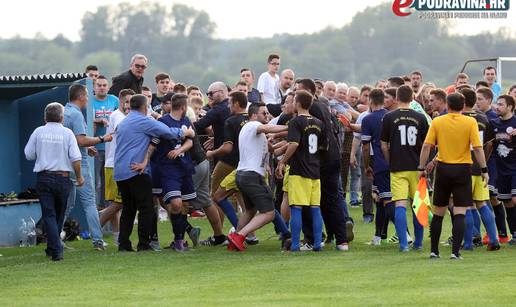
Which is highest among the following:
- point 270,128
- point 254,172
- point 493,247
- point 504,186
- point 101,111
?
point 101,111

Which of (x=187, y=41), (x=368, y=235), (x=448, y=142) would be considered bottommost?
(x=368, y=235)

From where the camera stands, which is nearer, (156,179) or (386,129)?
(386,129)

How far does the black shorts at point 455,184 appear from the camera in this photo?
13.9m

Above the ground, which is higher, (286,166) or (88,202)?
(286,166)

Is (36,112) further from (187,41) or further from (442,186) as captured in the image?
(187,41)

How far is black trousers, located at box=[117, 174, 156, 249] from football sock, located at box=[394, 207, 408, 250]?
297cm

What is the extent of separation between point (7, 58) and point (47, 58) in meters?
2.93

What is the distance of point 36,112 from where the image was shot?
60.3 ft

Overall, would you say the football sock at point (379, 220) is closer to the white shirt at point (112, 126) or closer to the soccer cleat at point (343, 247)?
the soccer cleat at point (343, 247)

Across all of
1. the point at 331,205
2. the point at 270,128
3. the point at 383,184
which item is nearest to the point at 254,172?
the point at 270,128

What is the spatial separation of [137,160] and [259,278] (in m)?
3.25

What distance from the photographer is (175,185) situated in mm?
15438

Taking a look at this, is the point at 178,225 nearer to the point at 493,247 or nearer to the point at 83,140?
the point at 83,140

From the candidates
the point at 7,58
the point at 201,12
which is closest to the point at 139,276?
the point at 7,58
